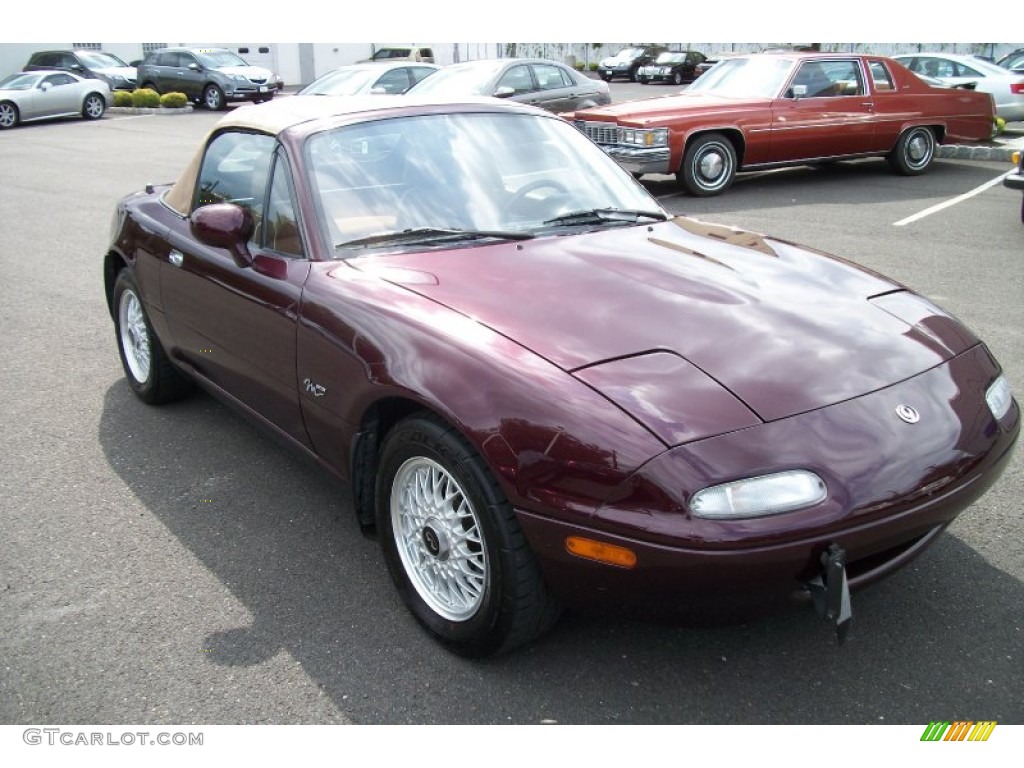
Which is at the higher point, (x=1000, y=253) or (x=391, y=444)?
(x=391, y=444)

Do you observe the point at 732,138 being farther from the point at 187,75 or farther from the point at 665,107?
the point at 187,75

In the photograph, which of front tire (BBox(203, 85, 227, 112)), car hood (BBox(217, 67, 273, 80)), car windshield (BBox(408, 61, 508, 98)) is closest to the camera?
car windshield (BBox(408, 61, 508, 98))

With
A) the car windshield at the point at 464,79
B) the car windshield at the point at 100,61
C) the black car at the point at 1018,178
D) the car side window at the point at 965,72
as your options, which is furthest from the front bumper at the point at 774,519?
the car windshield at the point at 100,61

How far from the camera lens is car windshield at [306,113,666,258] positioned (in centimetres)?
335

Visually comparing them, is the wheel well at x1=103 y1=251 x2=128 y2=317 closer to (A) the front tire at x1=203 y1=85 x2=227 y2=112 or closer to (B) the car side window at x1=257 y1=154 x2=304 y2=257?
(B) the car side window at x1=257 y1=154 x2=304 y2=257

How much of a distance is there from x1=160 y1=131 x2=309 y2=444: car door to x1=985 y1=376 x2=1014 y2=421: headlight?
221cm

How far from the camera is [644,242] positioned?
3.42 metres

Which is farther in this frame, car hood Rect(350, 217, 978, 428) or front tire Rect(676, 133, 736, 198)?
front tire Rect(676, 133, 736, 198)

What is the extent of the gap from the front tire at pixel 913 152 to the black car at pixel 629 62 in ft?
71.4

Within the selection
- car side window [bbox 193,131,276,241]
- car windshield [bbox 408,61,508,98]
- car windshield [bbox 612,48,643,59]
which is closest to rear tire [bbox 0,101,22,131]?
car windshield [bbox 408,61,508,98]

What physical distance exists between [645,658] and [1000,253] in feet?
20.8

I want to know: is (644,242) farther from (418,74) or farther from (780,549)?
(418,74)

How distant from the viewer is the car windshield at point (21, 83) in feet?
70.8

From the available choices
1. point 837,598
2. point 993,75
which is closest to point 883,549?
point 837,598
